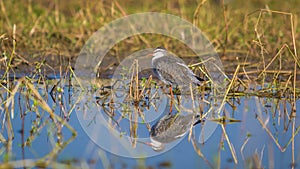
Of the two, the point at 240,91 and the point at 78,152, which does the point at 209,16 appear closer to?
the point at 240,91

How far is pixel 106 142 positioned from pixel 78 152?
0.32m

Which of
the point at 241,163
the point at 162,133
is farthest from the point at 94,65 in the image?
the point at 241,163

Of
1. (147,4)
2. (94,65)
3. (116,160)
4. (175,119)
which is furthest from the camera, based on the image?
(147,4)

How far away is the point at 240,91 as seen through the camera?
5645 millimetres

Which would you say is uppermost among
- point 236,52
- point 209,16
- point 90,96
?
point 209,16

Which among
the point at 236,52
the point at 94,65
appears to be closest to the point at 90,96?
the point at 94,65

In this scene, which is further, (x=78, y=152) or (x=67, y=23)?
(x=67, y=23)

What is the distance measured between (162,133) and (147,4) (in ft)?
21.7

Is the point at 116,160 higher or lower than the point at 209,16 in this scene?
lower

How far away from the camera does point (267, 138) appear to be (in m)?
4.22

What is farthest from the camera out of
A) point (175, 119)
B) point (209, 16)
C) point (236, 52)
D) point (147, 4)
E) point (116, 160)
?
point (147, 4)

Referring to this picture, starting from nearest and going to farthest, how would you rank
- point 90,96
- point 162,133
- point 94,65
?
point 162,133
point 90,96
point 94,65

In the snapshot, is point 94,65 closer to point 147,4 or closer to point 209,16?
point 209,16

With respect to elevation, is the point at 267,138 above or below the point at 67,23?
below
